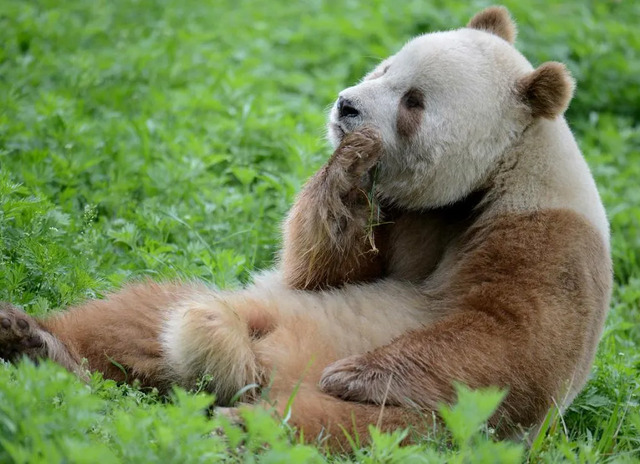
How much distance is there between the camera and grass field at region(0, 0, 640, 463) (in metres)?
3.78

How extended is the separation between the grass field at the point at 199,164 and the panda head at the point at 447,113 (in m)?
1.36

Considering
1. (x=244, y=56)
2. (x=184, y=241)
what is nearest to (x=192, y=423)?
(x=184, y=241)

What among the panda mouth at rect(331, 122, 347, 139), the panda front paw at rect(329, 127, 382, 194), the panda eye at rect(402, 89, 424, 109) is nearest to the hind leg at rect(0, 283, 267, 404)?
the panda front paw at rect(329, 127, 382, 194)

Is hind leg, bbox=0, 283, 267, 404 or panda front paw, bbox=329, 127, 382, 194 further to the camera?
panda front paw, bbox=329, 127, 382, 194

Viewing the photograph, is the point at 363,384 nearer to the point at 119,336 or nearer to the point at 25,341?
the point at 119,336

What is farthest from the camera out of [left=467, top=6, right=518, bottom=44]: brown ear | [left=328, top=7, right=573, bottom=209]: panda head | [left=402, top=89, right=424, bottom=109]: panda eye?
[left=467, top=6, right=518, bottom=44]: brown ear

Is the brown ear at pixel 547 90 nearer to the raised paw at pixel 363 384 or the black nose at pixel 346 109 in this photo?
the black nose at pixel 346 109

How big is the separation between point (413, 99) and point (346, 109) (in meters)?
0.40

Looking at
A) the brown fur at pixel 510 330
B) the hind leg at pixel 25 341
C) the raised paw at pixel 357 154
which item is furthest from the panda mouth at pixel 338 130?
the hind leg at pixel 25 341

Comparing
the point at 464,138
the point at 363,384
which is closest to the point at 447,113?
the point at 464,138

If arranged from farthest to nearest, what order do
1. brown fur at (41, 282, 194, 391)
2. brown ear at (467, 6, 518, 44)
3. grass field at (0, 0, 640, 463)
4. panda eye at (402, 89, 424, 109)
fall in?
brown ear at (467, 6, 518, 44), panda eye at (402, 89, 424, 109), brown fur at (41, 282, 194, 391), grass field at (0, 0, 640, 463)

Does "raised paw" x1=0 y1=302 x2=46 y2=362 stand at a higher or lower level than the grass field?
lower

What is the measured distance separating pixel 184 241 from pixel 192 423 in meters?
3.16

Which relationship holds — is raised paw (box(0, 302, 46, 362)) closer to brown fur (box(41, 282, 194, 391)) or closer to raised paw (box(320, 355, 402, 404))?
brown fur (box(41, 282, 194, 391))
